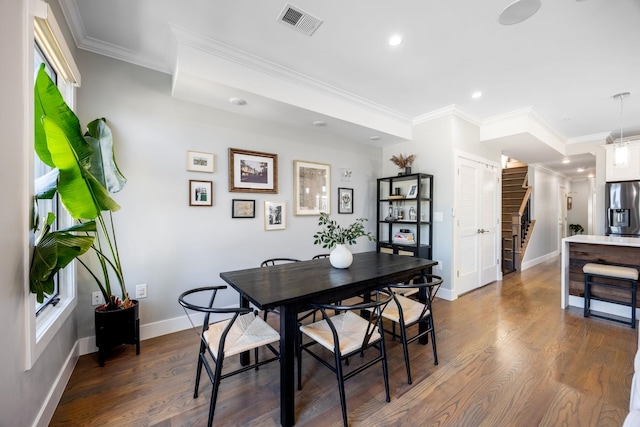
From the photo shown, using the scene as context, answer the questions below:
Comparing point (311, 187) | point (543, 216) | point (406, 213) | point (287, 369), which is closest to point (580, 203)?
point (543, 216)

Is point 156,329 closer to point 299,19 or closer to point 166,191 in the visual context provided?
point 166,191

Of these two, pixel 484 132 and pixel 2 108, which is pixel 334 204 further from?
pixel 2 108

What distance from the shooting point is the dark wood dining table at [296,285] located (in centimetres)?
151

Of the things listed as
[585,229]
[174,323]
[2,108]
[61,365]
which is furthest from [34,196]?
[585,229]

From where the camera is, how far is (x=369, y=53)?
7.84 ft

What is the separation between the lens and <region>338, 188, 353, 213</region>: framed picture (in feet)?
12.9

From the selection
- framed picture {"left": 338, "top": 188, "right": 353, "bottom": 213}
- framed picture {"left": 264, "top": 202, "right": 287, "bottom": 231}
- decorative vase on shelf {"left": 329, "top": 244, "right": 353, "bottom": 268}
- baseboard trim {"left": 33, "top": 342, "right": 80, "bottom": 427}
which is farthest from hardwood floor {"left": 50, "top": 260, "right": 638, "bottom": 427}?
framed picture {"left": 338, "top": 188, "right": 353, "bottom": 213}

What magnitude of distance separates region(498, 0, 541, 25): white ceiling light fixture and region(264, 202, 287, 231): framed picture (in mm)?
2619

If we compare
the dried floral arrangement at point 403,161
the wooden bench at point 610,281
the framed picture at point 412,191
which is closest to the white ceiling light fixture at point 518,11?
the dried floral arrangement at point 403,161

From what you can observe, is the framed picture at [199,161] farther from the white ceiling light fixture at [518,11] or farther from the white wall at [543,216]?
the white wall at [543,216]

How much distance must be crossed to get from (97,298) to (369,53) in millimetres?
3185

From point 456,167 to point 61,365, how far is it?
173 inches

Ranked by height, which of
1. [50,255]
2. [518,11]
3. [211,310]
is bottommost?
[211,310]

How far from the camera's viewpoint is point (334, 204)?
386 centimetres
